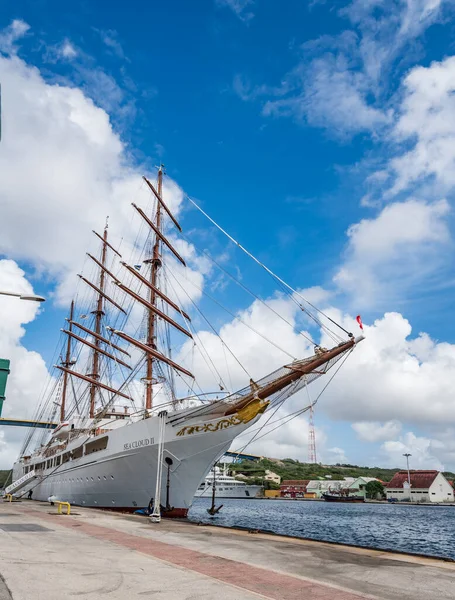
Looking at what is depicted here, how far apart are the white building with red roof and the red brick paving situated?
11776 centimetres

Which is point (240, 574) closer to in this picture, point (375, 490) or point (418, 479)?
point (418, 479)

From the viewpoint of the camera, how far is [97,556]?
35.0 ft

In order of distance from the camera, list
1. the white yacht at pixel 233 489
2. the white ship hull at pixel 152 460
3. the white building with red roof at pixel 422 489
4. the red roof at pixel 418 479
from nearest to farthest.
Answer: the white ship hull at pixel 152 460 → the white building with red roof at pixel 422 489 → the red roof at pixel 418 479 → the white yacht at pixel 233 489

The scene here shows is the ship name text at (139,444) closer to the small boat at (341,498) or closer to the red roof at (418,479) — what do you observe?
the small boat at (341,498)

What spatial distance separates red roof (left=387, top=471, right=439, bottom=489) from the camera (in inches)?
4517

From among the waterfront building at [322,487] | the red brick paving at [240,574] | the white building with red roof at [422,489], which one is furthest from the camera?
the waterfront building at [322,487]

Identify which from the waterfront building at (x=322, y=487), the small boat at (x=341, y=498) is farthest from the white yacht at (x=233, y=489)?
the small boat at (x=341, y=498)

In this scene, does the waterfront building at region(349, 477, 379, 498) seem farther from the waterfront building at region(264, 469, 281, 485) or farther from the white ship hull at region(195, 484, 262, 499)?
the waterfront building at region(264, 469, 281, 485)

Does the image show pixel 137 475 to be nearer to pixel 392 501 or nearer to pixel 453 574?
pixel 453 574

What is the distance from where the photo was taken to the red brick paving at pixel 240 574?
7.63 meters

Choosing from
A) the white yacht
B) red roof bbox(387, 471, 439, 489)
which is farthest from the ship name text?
the white yacht

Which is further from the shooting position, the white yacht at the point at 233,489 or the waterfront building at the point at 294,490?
the white yacht at the point at 233,489

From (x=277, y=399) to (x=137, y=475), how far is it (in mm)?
9614

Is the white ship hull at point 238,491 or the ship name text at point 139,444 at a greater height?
the ship name text at point 139,444
